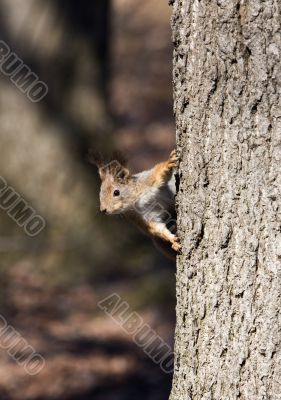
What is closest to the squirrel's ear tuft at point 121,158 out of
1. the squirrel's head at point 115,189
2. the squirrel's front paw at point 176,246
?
the squirrel's head at point 115,189

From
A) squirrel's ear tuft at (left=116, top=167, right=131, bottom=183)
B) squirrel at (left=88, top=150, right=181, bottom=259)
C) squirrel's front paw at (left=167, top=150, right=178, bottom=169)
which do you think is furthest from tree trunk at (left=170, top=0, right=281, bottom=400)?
squirrel's ear tuft at (left=116, top=167, right=131, bottom=183)

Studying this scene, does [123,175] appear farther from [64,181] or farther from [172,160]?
[64,181]

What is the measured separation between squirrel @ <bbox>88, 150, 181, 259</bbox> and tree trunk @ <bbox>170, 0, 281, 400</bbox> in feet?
2.66

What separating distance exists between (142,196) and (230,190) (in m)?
1.17

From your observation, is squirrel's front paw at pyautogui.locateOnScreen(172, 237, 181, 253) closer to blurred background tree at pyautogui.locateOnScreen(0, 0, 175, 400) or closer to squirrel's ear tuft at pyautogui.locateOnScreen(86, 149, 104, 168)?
squirrel's ear tuft at pyautogui.locateOnScreen(86, 149, 104, 168)

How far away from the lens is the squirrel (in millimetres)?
3723

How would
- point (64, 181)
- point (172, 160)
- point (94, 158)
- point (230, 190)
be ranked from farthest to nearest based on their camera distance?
point (64, 181) → point (94, 158) → point (172, 160) → point (230, 190)

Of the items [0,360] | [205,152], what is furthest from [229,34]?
[0,360]

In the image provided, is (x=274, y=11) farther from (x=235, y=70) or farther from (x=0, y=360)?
(x=0, y=360)

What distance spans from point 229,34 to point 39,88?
4.35 meters

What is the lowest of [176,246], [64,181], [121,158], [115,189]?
[176,246]

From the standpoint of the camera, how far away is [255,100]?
101 inches

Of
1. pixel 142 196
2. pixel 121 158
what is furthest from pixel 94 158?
pixel 142 196

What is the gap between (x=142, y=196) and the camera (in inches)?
150
